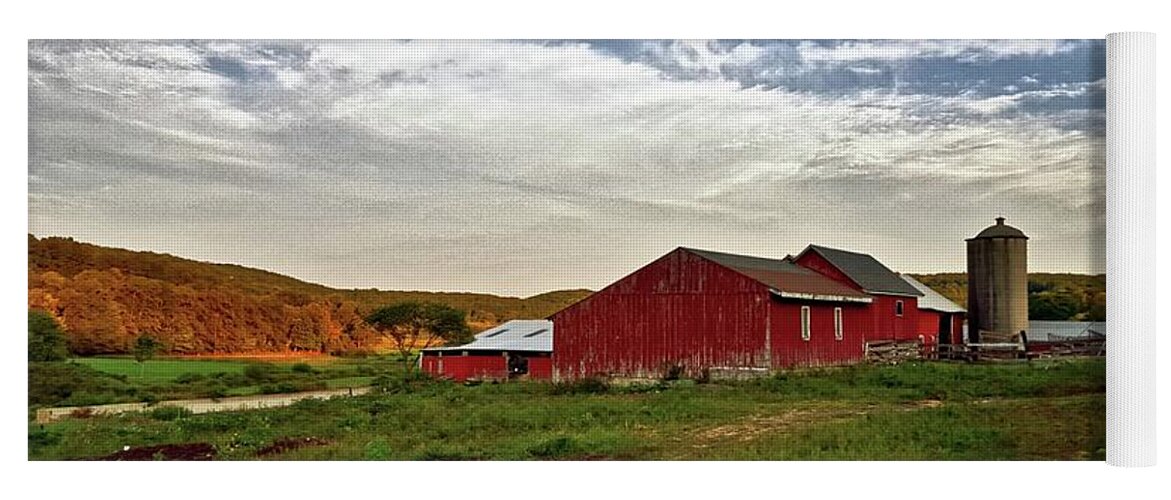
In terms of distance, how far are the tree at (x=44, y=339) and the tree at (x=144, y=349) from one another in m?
0.66

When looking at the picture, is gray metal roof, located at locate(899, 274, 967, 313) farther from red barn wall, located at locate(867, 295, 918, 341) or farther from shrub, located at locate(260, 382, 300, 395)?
shrub, located at locate(260, 382, 300, 395)

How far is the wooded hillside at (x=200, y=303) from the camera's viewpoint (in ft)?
44.6

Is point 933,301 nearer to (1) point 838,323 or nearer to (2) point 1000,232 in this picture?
(2) point 1000,232

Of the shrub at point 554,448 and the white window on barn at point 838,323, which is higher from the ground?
the white window on barn at point 838,323

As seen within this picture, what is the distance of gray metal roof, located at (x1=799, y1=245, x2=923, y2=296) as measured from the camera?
13.8 meters

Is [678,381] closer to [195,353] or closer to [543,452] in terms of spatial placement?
[543,452]

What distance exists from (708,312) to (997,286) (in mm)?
2884

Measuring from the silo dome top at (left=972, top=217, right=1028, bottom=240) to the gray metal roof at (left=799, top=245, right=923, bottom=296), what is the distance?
0.87 metres

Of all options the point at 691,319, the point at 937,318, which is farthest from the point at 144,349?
the point at 937,318

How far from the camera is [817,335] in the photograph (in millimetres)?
14500

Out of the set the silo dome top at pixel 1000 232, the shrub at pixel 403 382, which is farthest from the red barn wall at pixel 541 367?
the silo dome top at pixel 1000 232

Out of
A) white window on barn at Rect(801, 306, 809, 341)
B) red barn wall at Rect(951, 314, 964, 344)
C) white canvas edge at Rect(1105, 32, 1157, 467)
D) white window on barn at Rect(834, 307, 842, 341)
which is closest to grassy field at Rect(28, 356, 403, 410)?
white window on barn at Rect(801, 306, 809, 341)

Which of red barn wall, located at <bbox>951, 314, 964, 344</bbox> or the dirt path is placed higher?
red barn wall, located at <bbox>951, 314, 964, 344</bbox>

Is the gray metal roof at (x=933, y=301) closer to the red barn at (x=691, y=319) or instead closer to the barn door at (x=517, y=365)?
the red barn at (x=691, y=319)
